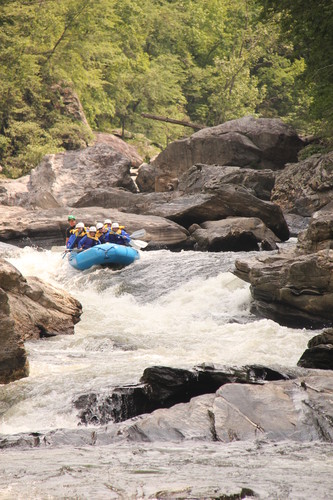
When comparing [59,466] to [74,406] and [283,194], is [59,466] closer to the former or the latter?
[74,406]

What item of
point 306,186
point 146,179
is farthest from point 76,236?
point 146,179

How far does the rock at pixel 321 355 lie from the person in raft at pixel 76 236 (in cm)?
966

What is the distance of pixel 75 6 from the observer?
1104 inches

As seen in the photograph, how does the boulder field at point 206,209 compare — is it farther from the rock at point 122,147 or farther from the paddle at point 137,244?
the paddle at point 137,244

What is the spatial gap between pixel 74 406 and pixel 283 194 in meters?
14.5

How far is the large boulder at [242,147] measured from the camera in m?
22.8

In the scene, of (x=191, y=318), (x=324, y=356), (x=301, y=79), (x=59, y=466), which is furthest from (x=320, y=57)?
(x=59, y=466)

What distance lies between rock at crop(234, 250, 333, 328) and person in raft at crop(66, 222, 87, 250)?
263 inches

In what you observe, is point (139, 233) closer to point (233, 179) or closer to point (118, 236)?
point (118, 236)

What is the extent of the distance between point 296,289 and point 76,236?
7796 millimetres

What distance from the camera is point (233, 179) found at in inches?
770

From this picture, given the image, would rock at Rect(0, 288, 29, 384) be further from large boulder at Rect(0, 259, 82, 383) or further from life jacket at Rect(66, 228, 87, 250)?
life jacket at Rect(66, 228, 87, 250)

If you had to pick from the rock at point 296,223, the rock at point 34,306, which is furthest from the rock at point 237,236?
the rock at point 34,306

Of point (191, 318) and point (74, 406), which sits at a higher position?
point (74, 406)
